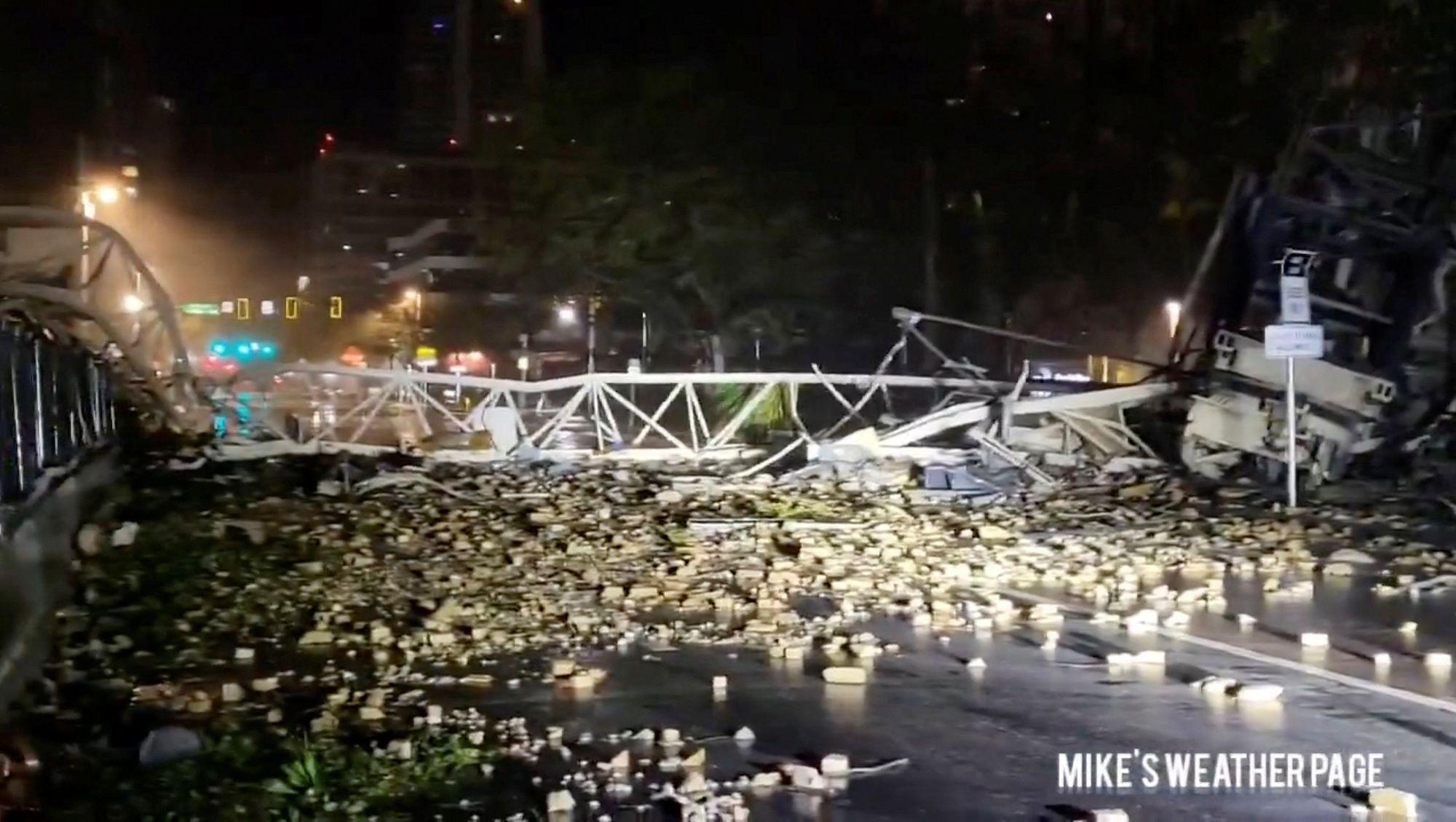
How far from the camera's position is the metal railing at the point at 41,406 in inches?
402

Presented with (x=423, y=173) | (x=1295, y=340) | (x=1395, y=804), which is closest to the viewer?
(x=1395, y=804)

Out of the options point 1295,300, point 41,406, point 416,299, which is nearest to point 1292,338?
point 1295,300

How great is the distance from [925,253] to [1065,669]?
21.4 meters

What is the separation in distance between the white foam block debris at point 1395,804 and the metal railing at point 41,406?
808cm

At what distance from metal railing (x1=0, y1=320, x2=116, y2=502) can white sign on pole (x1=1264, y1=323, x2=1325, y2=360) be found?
11199 millimetres

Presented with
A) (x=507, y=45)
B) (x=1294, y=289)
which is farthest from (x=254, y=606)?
(x=507, y=45)

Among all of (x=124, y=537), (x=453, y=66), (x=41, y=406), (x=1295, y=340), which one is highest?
(x=453, y=66)

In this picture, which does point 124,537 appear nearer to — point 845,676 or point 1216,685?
point 845,676

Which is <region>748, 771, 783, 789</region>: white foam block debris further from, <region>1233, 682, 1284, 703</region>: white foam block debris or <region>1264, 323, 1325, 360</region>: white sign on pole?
<region>1264, 323, 1325, 360</region>: white sign on pole

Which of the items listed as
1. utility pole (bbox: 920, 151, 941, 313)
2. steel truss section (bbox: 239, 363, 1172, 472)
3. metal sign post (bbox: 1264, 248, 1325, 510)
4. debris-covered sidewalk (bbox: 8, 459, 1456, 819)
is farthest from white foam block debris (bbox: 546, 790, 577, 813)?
utility pole (bbox: 920, 151, 941, 313)

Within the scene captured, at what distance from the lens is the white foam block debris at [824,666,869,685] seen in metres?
8.06

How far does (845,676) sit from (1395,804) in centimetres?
304

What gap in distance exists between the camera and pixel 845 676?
319 inches

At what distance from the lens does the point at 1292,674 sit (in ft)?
26.8
